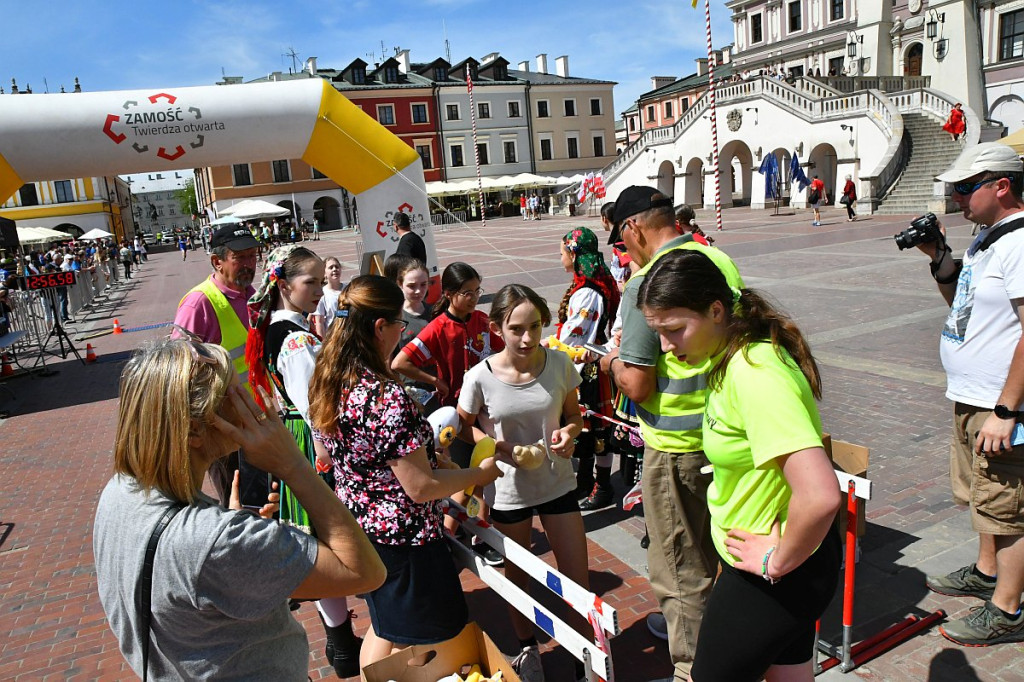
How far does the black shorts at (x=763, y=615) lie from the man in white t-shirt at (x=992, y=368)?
1536mm

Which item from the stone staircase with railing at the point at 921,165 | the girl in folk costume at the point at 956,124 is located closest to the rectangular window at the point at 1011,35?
the stone staircase with railing at the point at 921,165

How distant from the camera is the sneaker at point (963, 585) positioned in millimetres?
3547

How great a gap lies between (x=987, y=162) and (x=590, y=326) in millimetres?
2575

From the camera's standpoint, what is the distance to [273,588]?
158cm

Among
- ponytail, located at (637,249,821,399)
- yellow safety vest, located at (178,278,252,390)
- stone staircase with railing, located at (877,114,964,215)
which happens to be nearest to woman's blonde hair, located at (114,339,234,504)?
ponytail, located at (637,249,821,399)

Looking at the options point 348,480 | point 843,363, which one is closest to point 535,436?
point 348,480

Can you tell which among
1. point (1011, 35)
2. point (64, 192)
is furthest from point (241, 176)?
point (1011, 35)

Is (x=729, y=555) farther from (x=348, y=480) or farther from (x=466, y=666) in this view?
(x=348, y=480)

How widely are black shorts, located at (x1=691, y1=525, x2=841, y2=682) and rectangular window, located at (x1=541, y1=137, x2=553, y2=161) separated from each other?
2433 inches

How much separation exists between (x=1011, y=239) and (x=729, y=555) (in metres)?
1.99

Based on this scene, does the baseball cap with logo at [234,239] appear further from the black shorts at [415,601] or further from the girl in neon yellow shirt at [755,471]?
the girl in neon yellow shirt at [755,471]

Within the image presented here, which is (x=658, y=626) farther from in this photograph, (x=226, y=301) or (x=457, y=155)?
(x=457, y=155)

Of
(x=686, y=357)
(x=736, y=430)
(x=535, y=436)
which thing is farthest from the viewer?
(x=535, y=436)

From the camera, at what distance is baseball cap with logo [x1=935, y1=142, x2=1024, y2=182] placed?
3.00 metres
